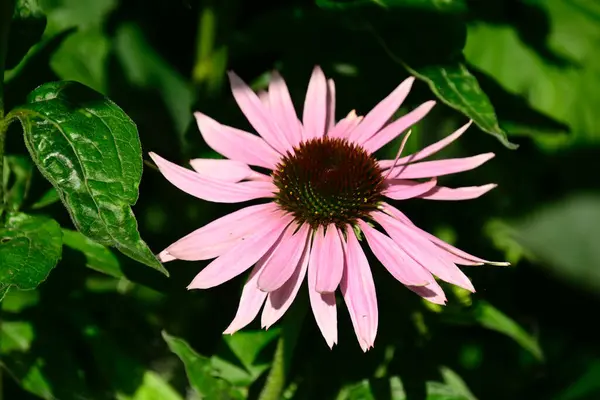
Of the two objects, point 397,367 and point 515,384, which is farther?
point 515,384

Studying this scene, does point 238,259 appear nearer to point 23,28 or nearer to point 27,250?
point 27,250

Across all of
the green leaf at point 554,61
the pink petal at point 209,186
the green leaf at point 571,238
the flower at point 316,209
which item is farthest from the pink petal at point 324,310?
the green leaf at point 571,238

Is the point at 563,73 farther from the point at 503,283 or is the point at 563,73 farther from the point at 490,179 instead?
the point at 503,283

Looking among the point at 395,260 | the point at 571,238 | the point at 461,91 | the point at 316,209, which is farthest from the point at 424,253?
the point at 571,238

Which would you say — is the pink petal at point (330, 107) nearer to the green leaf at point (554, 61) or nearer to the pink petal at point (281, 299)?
the pink petal at point (281, 299)

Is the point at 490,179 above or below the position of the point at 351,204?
below

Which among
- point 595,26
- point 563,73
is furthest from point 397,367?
point 595,26

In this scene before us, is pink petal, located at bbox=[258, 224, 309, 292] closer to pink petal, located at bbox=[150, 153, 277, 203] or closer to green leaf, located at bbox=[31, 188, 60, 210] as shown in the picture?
pink petal, located at bbox=[150, 153, 277, 203]

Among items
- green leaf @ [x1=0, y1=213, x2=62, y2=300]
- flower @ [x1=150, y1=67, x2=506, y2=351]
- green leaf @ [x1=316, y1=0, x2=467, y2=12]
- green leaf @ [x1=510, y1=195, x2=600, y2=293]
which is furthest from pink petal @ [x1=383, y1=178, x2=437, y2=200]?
green leaf @ [x1=510, y1=195, x2=600, y2=293]
